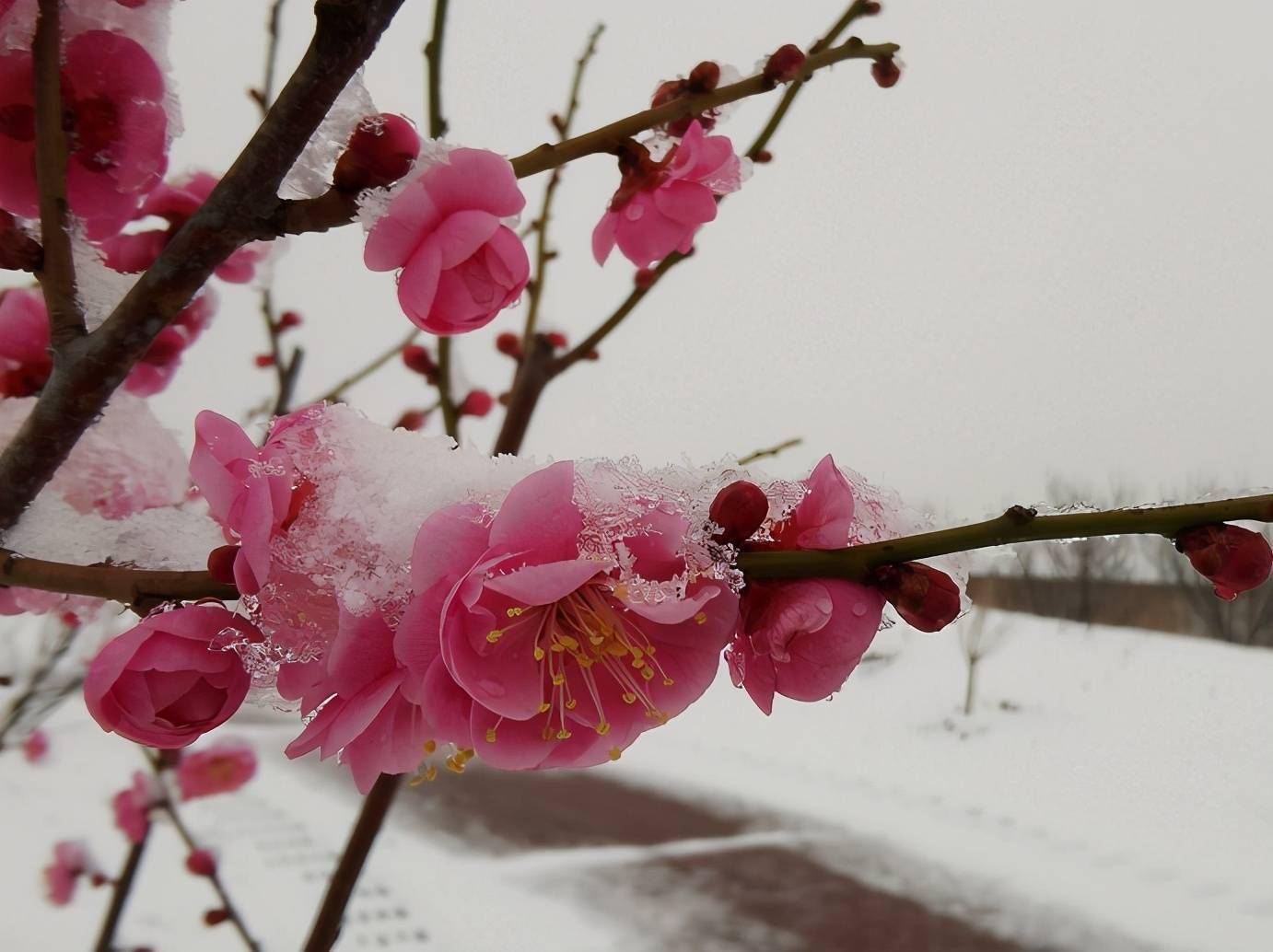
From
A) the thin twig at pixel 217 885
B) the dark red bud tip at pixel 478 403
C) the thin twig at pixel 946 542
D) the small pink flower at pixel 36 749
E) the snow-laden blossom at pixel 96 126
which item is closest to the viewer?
the thin twig at pixel 946 542

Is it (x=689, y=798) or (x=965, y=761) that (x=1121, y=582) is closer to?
(x=965, y=761)

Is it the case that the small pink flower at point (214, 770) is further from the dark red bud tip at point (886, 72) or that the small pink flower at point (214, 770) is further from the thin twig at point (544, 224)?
the dark red bud tip at point (886, 72)

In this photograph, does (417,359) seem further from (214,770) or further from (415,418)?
(214,770)

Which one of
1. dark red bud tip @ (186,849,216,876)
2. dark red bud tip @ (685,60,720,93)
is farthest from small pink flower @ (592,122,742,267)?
dark red bud tip @ (186,849,216,876)

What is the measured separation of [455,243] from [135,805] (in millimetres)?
1167

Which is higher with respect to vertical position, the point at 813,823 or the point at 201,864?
the point at 201,864

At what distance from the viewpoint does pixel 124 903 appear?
2.63 ft

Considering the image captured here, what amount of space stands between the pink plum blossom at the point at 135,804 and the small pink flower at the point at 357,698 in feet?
3.20

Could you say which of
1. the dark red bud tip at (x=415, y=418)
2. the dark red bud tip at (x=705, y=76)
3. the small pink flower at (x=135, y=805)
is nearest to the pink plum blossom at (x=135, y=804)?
the small pink flower at (x=135, y=805)

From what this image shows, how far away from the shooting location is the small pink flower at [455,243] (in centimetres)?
27

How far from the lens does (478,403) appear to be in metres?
0.87

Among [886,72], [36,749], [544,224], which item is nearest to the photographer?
[886,72]

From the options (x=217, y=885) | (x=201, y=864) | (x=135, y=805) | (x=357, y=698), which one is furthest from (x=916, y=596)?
(x=135, y=805)

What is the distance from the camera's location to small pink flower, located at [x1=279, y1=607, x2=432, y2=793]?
0.70 feet
